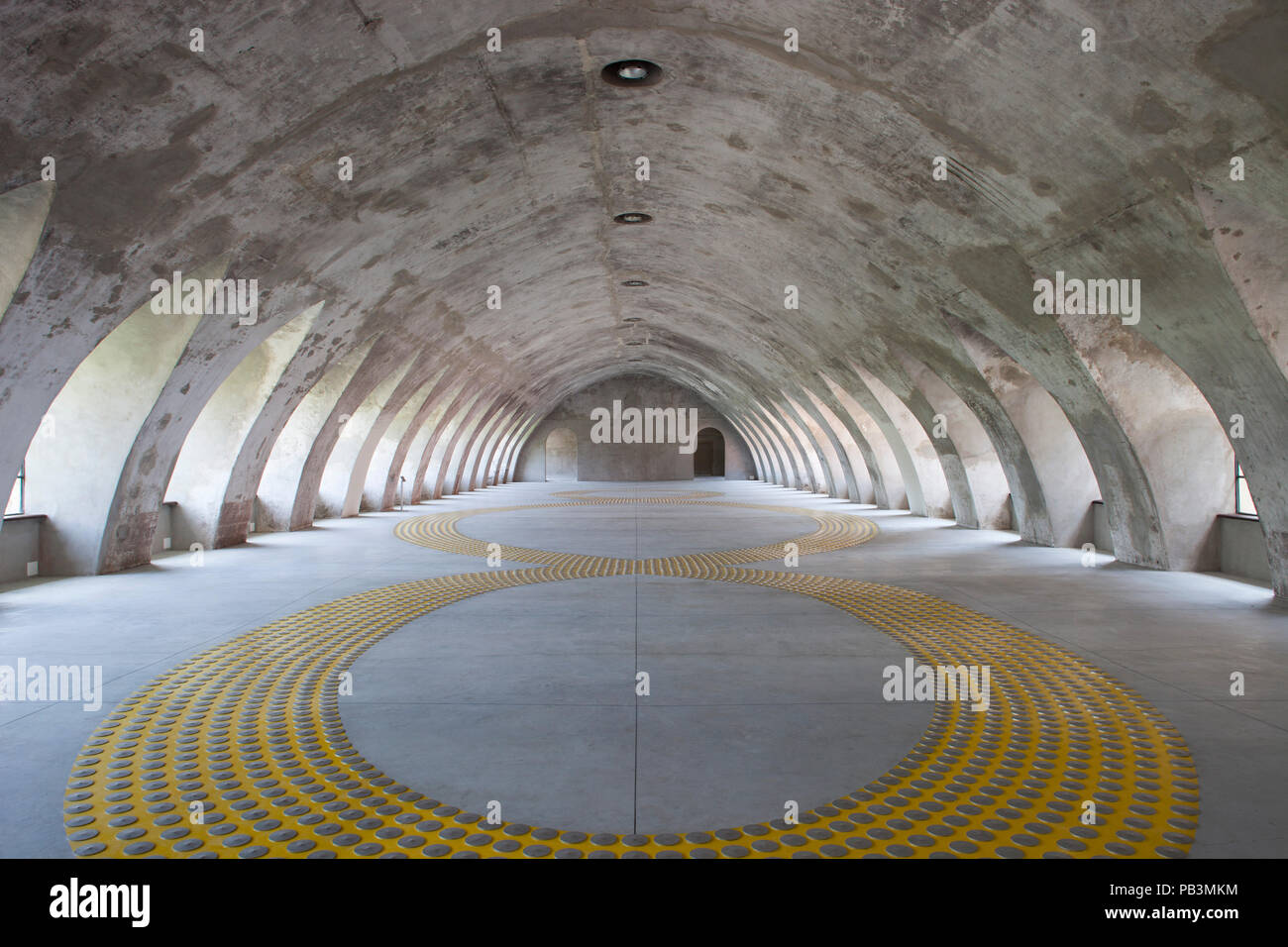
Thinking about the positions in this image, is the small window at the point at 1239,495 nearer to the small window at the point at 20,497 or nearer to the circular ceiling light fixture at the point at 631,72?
the circular ceiling light fixture at the point at 631,72

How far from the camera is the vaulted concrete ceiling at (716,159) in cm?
598

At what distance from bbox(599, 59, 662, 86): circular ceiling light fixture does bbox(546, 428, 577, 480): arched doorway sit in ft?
118

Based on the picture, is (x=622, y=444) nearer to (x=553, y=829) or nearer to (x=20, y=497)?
(x=20, y=497)

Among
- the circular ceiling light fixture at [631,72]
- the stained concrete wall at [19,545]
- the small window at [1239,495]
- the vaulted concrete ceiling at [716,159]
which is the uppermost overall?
the circular ceiling light fixture at [631,72]

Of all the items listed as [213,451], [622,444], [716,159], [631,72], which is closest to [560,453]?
[622,444]

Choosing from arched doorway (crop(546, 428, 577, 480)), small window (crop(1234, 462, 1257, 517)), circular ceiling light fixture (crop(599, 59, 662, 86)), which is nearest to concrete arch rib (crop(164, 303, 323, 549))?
circular ceiling light fixture (crop(599, 59, 662, 86))

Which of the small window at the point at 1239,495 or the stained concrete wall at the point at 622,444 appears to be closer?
the small window at the point at 1239,495

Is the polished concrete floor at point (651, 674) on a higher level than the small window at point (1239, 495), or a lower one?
lower

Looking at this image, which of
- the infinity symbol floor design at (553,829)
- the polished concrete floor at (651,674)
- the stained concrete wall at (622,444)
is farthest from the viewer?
the stained concrete wall at (622,444)

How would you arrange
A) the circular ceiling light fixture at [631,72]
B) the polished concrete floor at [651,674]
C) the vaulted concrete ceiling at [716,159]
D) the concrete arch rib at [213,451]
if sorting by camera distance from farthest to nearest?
the concrete arch rib at [213,451]
the circular ceiling light fixture at [631,72]
the vaulted concrete ceiling at [716,159]
the polished concrete floor at [651,674]

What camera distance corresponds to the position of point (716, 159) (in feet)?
34.8

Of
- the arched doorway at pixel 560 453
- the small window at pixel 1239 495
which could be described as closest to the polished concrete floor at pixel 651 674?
the small window at pixel 1239 495

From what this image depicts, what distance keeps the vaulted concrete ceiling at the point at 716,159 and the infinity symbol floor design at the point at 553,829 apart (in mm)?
3643
